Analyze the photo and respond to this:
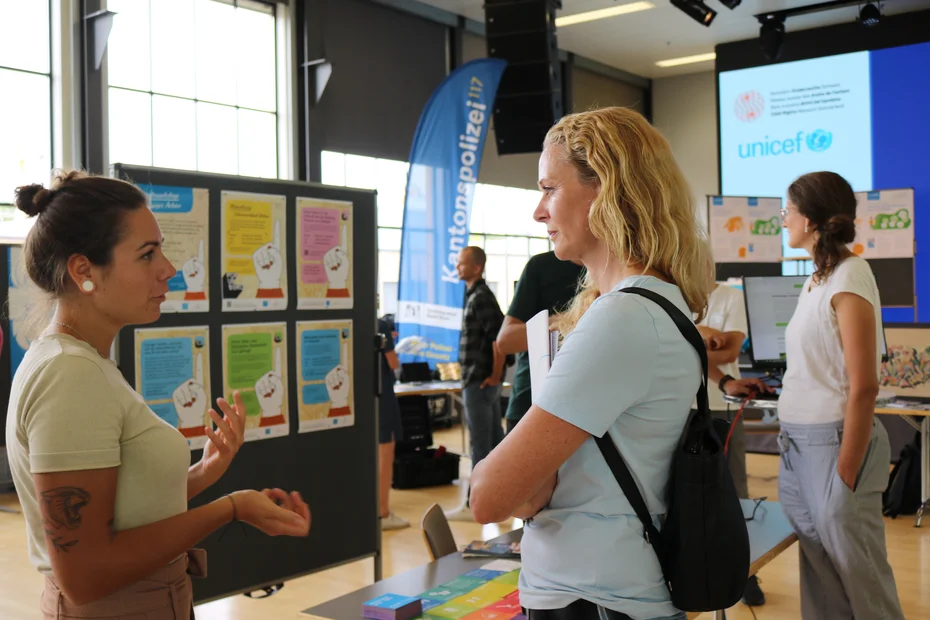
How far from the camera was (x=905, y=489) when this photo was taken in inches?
229

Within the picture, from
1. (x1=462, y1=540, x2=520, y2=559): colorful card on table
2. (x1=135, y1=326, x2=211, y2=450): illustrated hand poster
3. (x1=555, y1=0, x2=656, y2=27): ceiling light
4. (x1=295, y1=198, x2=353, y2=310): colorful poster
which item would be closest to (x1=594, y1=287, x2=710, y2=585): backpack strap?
(x1=462, y1=540, x2=520, y2=559): colorful card on table

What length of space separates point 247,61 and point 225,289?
6129mm

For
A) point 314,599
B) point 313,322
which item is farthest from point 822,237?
point 314,599

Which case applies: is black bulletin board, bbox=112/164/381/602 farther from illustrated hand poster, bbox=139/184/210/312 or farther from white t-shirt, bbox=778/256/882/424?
white t-shirt, bbox=778/256/882/424

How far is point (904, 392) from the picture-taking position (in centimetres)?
611

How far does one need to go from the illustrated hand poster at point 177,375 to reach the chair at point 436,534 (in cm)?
92

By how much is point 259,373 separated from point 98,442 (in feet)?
5.60

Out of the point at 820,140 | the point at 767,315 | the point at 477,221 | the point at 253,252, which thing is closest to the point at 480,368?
the point at 767,315

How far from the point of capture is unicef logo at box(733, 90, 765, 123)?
1070cm

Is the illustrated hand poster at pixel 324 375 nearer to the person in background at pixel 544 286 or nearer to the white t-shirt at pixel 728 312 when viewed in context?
the person in background at pixel 544 286

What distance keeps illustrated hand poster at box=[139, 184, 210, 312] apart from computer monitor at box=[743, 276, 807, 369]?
8.14ft

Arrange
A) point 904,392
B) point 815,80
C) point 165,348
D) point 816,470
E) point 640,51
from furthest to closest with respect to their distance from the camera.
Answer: point 640,51 → point 815,80 → point 904,392 → point 165,348 → point 816,470

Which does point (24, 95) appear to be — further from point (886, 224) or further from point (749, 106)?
point (749, 106)

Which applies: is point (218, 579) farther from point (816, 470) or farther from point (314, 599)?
point (816, 470)
